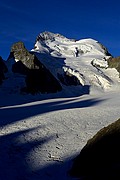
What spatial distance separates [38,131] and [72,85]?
3543cm

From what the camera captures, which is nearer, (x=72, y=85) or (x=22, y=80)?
(x=22, y=80)

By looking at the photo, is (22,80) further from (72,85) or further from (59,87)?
(72,85)

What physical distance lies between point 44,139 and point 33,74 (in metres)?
32.5

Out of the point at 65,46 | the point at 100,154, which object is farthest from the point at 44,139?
the point at 65,46

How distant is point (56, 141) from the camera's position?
2100cm

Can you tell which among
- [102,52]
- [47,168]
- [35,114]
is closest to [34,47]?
[102,52]

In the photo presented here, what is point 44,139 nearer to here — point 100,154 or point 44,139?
point 44,139

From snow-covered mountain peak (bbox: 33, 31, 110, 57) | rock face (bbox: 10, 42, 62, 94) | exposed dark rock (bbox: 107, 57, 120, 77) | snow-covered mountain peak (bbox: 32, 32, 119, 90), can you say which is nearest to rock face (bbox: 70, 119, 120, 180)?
rock face (bbox: 10, 42, 62, 94)

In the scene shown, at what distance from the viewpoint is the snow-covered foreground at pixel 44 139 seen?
16.5 meters

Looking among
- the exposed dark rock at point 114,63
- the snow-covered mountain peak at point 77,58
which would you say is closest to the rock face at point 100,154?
the snow-covered mountain peak at point 77,58

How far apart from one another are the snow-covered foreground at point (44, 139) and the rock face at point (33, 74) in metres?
20.9

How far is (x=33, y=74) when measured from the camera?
2095 inches

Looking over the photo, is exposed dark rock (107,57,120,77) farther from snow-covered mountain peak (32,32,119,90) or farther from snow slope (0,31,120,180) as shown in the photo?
snow slope (0,31,120,180)

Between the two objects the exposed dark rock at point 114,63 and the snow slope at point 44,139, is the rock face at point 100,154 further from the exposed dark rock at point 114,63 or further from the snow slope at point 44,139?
the exposed dark rock at point 114,63
